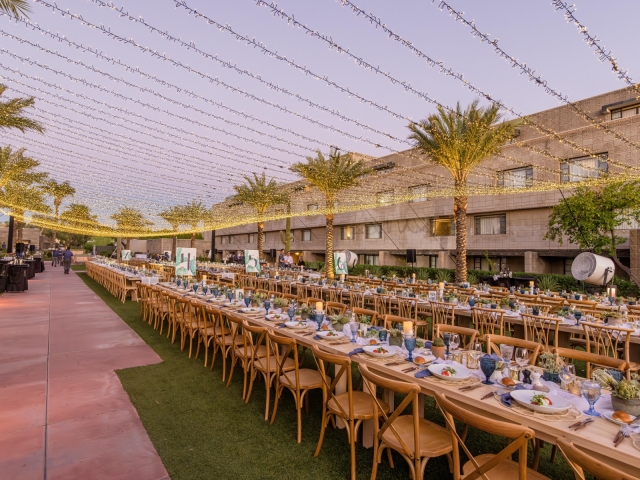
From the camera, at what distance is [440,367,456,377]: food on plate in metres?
2.91

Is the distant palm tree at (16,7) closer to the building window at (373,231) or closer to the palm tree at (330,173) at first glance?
the palm tree at (330,173)

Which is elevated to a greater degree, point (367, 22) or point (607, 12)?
point (607, 12)

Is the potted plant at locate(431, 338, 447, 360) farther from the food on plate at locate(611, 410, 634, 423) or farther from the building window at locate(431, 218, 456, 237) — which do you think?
the building window at locate(431, 218, 456, 237)

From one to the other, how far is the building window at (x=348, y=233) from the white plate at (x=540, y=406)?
26034mm

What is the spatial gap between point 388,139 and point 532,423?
7.32 m

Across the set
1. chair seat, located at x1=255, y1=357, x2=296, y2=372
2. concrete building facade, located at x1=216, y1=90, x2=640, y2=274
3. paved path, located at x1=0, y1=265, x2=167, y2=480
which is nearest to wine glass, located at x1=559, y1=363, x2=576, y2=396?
chair seat, located at x1=255, y1=357, x2=296, y2=372

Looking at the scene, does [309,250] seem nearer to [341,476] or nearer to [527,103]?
[527,103]

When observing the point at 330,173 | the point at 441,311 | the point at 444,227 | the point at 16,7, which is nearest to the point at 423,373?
the point at 441,311

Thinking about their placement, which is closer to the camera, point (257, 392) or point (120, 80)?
point (257, 392)

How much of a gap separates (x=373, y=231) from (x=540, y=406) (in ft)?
82.1

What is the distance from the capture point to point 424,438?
2754 millimetres

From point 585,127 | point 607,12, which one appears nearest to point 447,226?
point 585,127

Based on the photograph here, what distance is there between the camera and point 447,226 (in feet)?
70.5

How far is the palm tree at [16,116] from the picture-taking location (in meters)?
13.0
